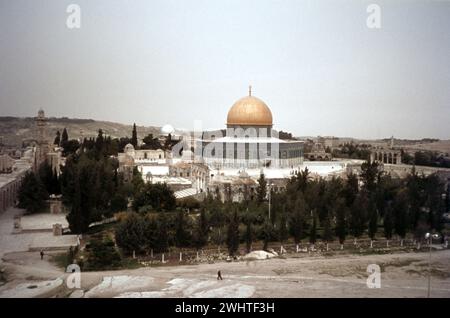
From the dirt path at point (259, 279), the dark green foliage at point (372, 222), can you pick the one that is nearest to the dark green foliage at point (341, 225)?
the dark green foliage at point (372, 222)

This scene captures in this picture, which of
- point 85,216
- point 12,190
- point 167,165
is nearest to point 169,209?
point 85,216

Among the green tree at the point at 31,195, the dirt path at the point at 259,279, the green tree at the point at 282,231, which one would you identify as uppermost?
the green tree at the point at 31,195

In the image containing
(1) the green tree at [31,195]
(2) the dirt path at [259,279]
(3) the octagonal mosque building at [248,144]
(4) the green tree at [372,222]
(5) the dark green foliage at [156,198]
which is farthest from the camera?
(3) the octagonal mosque building at [248,144]

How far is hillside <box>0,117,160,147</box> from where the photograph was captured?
13.1 metres

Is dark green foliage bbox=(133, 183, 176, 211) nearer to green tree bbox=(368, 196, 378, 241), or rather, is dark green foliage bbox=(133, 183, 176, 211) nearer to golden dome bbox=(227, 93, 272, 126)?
green tree bbox=(368, 196, 378, 241)

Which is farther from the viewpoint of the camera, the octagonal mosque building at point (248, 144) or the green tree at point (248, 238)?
the octagonal mosque building at point (248, 144)

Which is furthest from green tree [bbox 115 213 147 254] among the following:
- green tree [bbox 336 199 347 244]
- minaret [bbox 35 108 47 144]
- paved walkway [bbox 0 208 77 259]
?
minaret [bbox 35 108 47 144]

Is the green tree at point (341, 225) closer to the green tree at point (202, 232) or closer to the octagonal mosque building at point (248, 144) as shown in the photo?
the green tree at point (202, 232)

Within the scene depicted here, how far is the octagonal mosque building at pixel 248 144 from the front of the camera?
14.0 metres

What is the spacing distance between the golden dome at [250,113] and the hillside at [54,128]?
3.96 metres

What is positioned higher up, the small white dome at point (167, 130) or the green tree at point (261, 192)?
the small white dome at point (167, 130)

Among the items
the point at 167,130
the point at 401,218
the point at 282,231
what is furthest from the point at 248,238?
the point at 167,130

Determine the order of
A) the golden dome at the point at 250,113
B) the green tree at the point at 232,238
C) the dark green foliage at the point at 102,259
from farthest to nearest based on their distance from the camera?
the golden dome at the point at 250,113, the green tree at the point at 232,238, the dark green foliage at the point at 102,259
